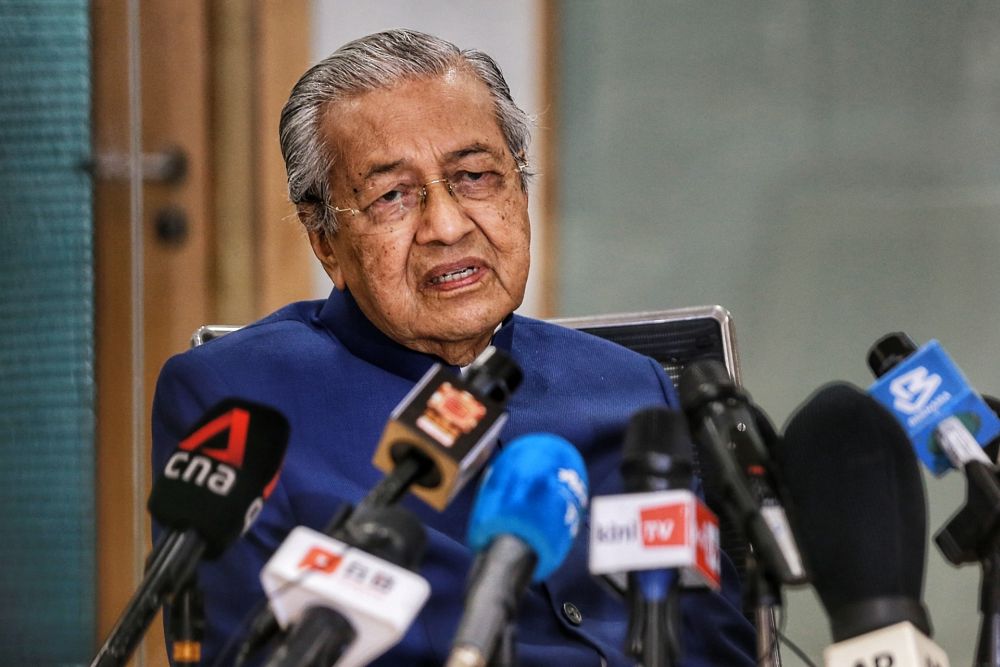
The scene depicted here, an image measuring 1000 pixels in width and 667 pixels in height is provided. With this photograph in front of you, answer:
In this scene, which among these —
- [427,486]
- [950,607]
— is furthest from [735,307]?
[427,486]

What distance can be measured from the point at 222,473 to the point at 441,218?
709 millimetres

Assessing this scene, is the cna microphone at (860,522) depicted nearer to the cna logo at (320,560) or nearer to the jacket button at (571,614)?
the cna logo at (320,560)

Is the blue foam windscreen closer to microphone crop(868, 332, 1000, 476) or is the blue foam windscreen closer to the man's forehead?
microphone crop(868, 332, 1000, 476)

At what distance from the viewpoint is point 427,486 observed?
1050 mm

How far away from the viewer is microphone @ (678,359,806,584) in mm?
979

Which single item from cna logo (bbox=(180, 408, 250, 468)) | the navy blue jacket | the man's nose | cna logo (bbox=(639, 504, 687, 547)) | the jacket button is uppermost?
the man's nose

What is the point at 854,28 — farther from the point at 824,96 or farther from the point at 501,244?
the point at 501,244

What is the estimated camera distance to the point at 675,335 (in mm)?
1954

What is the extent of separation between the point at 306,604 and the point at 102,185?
2.46m

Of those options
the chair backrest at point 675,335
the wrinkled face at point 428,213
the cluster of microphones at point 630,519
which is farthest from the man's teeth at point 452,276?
the cluster of microphones at point 630,519

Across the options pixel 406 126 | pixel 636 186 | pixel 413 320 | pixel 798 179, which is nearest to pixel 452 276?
pixel 413 320

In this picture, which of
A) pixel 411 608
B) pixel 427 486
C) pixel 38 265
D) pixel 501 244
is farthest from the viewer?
pixel 38 265

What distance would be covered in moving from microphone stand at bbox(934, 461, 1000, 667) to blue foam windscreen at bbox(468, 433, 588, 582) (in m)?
0.30

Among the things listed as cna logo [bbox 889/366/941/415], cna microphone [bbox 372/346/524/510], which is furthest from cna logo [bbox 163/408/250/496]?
cna logo [bbox 889/366/941/415]
